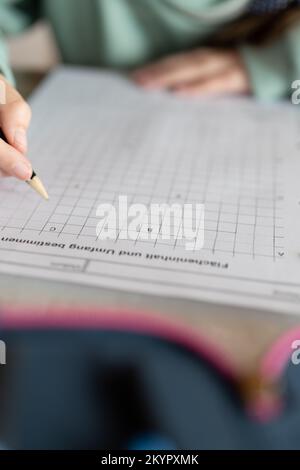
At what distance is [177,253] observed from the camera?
0.33 m

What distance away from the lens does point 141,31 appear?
0.65m

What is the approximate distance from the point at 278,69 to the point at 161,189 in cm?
25

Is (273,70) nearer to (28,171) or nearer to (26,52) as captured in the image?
(28,171)

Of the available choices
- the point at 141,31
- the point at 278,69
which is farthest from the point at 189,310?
the point at 141,31

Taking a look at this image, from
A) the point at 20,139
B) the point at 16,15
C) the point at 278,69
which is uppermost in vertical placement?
the point at 16,15

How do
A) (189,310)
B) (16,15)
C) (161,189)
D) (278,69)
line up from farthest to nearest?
(16,15) → (278,69) → (161,189) → (189,310)

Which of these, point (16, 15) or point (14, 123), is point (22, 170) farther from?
point (16, 15)

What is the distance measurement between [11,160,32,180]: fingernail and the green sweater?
0.29 m

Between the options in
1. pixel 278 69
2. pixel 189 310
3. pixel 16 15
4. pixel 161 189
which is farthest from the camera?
pixel 16 15

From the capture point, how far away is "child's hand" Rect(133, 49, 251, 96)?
1.86ft

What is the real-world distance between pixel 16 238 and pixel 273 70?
0.37 metres

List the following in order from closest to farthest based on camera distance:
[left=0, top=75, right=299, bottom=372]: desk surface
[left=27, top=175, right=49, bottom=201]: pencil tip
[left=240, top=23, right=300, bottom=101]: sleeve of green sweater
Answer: [left=0, top=75, right=299, bottom=372]: desk surface → [left=27, top=175, right=49, bottom=201]: pencil tip → [left=240, top=23, right=300, bottom=101]: sleeve of green sweater

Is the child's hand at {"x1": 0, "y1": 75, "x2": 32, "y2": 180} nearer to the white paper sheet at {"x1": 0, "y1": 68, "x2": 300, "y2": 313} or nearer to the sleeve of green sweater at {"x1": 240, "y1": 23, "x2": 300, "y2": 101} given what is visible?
the white paper sheet at {"x1": 0, "y1": 68, "x2": 300, "y2": 313}

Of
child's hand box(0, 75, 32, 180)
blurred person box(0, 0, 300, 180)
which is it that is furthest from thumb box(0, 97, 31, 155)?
blurred person box(0, 0, 300, 180)
